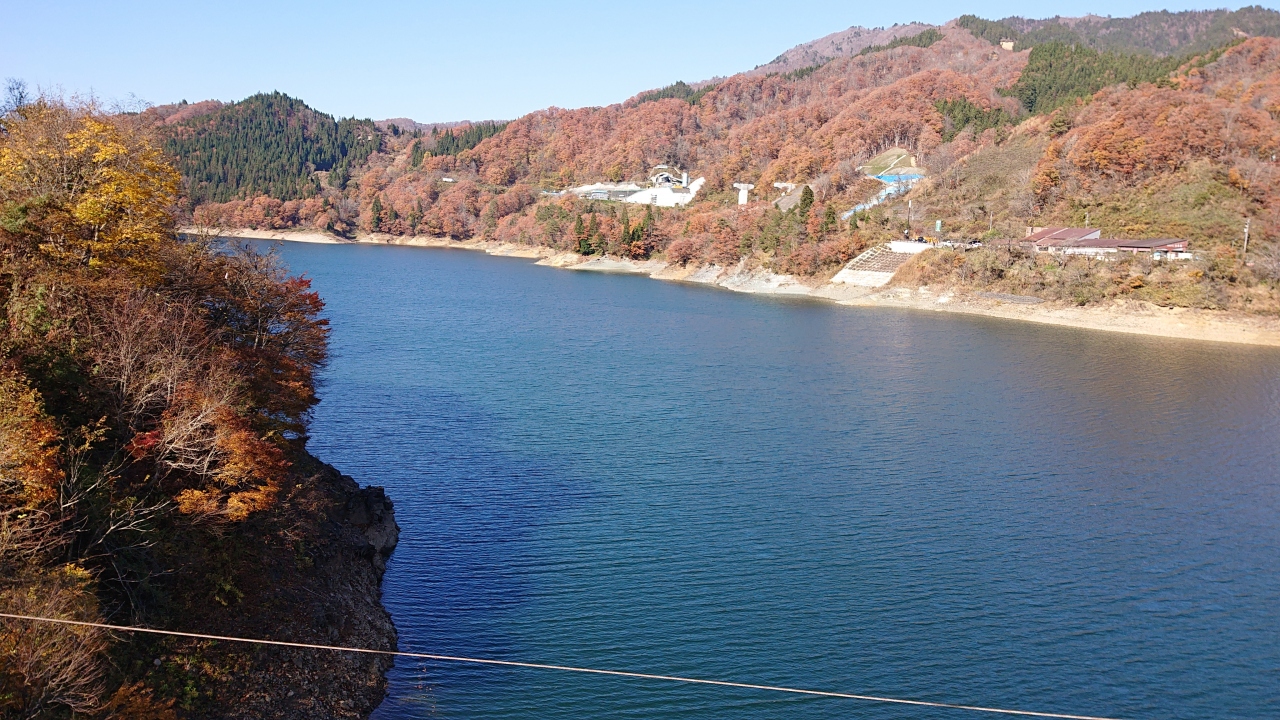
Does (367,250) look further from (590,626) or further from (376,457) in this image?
(590,626)

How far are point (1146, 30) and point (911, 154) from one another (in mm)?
95749

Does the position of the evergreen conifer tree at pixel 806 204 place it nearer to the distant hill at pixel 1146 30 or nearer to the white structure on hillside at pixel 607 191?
the white structure on hillside at pixel 607 191

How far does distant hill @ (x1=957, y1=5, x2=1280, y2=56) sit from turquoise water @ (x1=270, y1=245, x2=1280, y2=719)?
116232 millimetres

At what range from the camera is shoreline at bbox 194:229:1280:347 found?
4028 centimetres

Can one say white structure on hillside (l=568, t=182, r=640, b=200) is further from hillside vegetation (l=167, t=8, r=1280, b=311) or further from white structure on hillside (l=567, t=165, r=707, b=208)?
hillside vegetation (l=167, t=8, r=1280, b=311)

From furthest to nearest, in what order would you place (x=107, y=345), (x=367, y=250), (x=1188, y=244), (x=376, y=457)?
(x=367, y=250)
(x=1188, y=244)
(x=376, y=457)
(x=107, y=345)

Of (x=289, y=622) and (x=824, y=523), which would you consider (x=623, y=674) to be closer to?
(x=289, y=622)

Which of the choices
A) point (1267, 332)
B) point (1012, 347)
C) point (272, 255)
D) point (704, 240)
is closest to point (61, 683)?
point (272, 255)

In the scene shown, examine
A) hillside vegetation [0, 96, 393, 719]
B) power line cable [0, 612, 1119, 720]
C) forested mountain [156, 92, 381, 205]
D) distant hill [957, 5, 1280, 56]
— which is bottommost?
power line cable [0, 612, 1119, 720]

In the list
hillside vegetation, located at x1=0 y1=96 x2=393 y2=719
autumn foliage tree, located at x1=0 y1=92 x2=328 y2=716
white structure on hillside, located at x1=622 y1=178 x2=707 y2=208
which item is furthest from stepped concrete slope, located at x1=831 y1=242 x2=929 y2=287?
hillside vegetation, located at x1=0 y1=96 x2=393 y2=719

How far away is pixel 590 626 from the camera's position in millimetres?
13516

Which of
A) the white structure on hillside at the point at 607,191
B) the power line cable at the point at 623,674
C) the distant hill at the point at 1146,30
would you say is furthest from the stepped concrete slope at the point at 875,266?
the distant hill at the point at 1146,30

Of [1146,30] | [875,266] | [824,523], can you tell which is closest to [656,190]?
[875,266]

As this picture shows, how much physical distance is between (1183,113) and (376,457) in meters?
56.3
